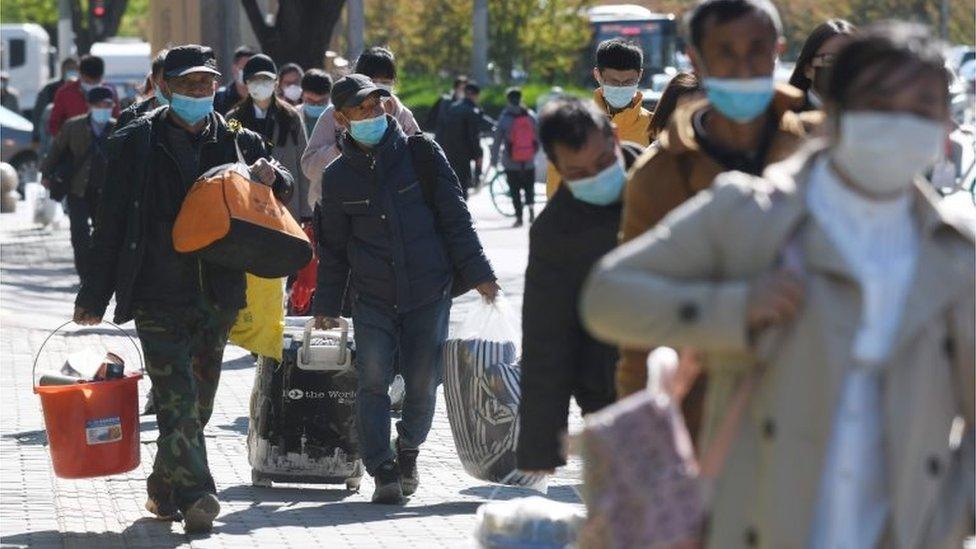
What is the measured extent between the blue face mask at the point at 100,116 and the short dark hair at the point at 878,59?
555 inches

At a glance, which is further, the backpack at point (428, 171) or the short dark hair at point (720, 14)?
the backpack at point (428, 171)

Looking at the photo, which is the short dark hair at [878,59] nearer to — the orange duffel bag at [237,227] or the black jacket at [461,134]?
the orange duffel bag at [237,227]

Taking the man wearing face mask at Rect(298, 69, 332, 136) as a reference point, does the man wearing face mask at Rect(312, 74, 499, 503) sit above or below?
above

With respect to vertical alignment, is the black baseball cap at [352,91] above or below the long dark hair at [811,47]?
below

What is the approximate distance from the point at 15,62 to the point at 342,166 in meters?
38.5

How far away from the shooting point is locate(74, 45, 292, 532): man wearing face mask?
805 centimetres

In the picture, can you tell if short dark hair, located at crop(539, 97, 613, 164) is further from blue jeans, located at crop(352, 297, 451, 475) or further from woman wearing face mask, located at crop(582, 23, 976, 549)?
blue jeans, located at crop(352, 297, 451, 475)

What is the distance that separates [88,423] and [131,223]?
75 cm

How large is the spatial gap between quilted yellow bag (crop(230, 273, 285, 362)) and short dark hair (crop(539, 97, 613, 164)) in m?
3.70

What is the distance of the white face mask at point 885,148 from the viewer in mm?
3592

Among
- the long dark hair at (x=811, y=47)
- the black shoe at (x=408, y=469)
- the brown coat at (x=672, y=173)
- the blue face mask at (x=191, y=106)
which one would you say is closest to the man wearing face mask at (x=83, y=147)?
the black shoe at (x=408, y=469)

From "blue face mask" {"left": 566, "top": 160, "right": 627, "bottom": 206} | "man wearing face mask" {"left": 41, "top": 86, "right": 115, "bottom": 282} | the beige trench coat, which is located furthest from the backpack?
"man wearing face mask" {"left": 41, "top": 86, "right": 115, "bottom": 282}

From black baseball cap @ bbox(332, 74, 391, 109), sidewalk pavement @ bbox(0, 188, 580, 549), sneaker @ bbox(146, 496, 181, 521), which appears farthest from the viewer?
black baseball cap @ bbox(332, 74, 391, 109)

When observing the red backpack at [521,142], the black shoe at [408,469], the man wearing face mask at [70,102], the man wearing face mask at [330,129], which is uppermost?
the man wearing face mask at [330,129]
